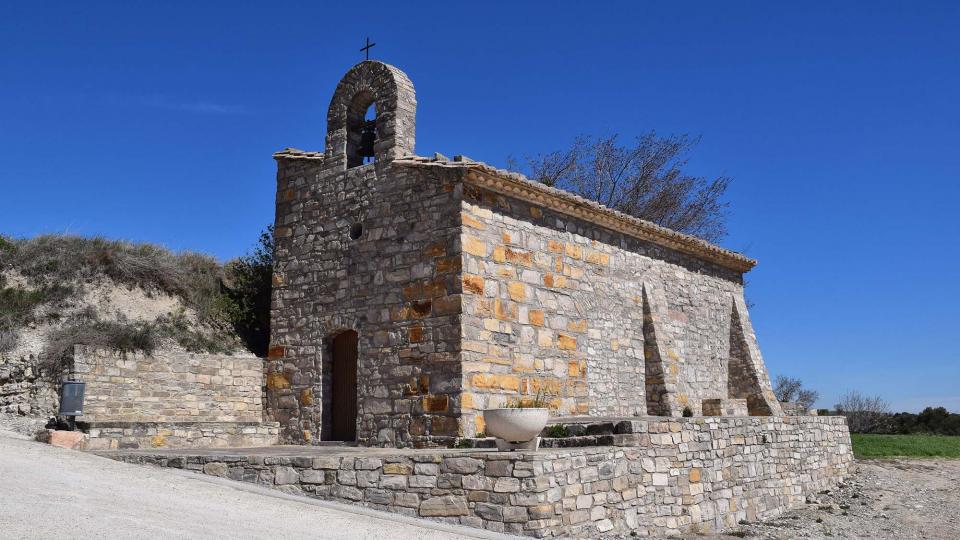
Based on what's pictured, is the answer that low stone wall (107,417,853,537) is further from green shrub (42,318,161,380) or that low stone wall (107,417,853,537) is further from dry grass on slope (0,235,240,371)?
dry grass on slope (0,235,240,371)

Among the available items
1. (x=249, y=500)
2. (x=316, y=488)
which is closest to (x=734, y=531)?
(x=316, y=488)

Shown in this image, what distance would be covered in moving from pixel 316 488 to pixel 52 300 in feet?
25.4

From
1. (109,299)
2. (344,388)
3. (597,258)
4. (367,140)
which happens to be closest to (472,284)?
(344,388)

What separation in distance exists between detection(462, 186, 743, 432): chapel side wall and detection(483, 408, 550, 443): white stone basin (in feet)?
8.55

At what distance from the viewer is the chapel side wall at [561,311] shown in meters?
12.4

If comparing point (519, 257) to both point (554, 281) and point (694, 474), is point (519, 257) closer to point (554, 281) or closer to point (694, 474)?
point (554, 281)

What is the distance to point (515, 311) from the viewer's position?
1287cm

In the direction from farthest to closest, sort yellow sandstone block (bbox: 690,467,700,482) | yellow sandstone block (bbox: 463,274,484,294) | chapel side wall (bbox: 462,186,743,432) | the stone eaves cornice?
the stone eaves cornice → chapel side wall (bbox: 462,186,743,432) → yellow sandstone block (bbox: 463,274,484,294) → yellow sandstone block (bbox: 690,467,700,482)

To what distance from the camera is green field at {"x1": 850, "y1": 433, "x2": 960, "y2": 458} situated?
20.2 m

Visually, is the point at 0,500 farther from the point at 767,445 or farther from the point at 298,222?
the point at 767,445

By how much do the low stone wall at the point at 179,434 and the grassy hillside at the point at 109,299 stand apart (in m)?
1.65

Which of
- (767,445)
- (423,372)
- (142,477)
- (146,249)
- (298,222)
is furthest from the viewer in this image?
(146,249)

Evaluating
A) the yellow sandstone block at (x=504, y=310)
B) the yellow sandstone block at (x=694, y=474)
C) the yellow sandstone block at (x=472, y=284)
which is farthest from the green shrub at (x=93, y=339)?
the yellow sandstone block at (x=694, y=474)

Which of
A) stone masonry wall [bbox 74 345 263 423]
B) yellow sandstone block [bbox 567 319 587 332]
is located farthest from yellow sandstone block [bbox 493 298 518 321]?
stone masonry wall [bbox 74 345 263 423]
